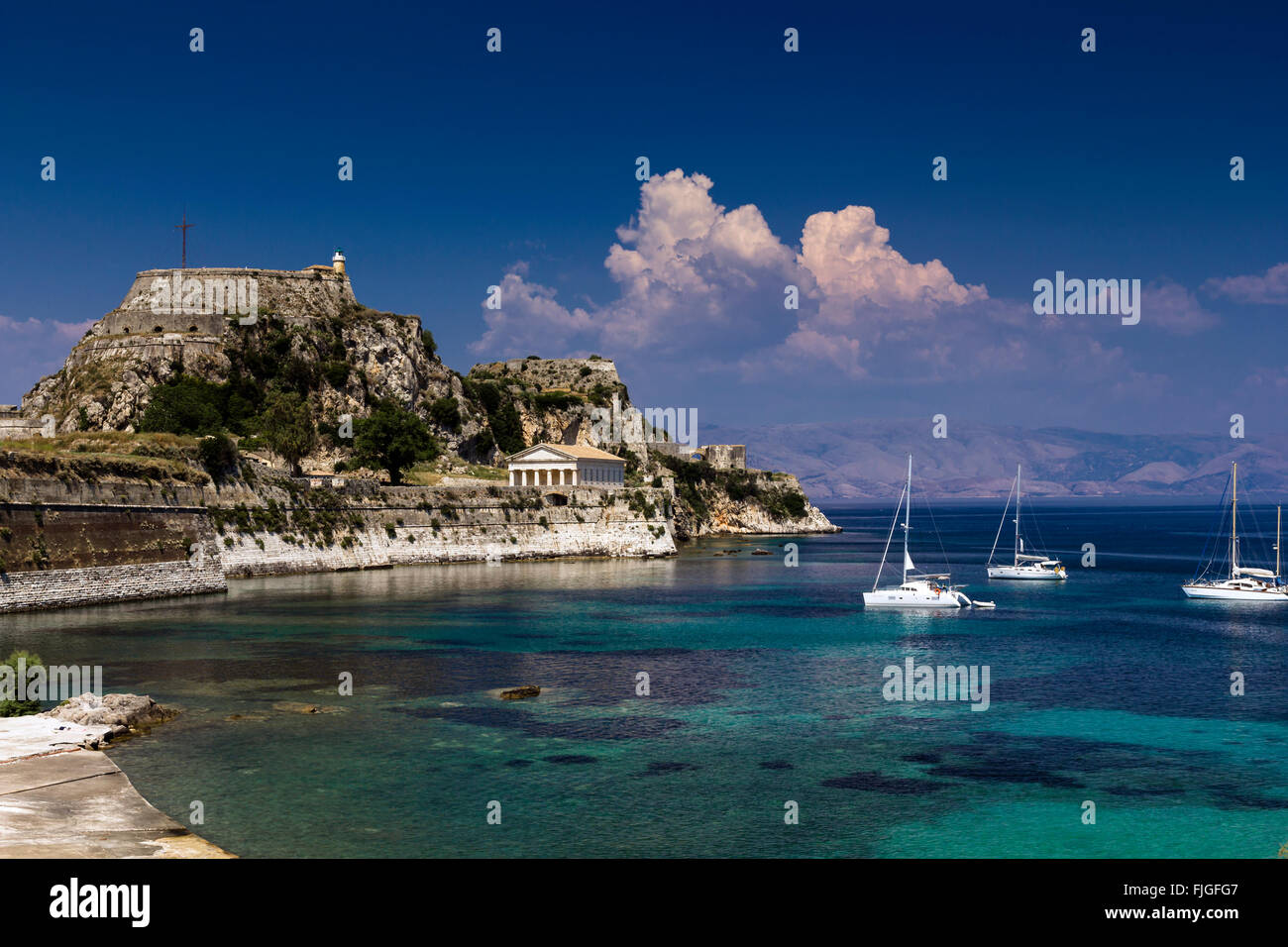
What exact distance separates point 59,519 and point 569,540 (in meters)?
41.7

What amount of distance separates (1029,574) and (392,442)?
44645mm

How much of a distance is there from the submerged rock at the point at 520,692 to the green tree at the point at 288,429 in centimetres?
4210

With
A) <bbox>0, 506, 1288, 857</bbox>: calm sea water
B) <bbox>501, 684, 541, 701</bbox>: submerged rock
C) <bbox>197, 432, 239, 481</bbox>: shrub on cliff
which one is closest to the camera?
<bbox>0, 506, 1288, 857</bbox>: calm sea water

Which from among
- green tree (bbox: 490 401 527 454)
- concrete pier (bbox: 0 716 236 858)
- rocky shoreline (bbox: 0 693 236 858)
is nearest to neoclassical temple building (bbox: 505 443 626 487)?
green tree (bbox: 490 401 527 454)

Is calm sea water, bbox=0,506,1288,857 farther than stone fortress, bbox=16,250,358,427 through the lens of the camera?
No

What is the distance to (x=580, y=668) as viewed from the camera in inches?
1278

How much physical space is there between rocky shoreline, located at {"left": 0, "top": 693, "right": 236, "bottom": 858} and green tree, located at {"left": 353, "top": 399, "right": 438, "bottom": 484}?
1993 inches

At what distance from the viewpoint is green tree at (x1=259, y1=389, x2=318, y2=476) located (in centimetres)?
6800

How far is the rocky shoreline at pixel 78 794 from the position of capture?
1379 cm

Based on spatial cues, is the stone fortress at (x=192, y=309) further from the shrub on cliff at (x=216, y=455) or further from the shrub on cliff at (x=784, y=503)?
the shrub on cliff at (x=784, y=503)

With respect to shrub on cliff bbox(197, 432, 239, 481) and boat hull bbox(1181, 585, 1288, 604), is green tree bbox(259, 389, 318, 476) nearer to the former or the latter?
shrub on cliff bbox(197, 432, 239, 481)

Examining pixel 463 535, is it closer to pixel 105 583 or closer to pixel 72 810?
pixel 105 583
